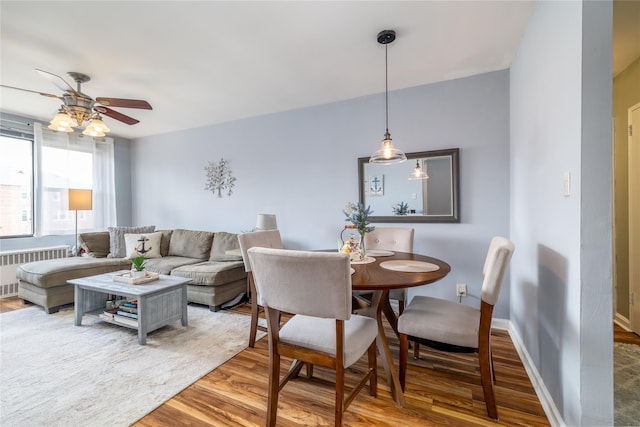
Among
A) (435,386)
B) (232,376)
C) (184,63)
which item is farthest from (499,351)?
(184,63)

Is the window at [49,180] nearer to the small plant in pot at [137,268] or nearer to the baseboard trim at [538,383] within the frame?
the small plant in pot at [137,268]

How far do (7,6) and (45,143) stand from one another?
2.94m

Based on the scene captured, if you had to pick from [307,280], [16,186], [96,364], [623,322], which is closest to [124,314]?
[96,364]

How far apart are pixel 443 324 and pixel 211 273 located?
7.80 ft

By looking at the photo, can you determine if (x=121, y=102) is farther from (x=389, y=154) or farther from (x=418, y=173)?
(x=418, y=173)

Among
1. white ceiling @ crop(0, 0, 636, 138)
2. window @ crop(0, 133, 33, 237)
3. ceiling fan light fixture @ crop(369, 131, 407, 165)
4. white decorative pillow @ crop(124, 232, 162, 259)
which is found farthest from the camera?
white decorative pillow @ crop(124, 232, 162, 259)

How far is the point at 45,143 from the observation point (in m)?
4.00

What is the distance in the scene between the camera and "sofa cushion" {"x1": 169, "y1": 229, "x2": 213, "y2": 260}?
396 cm

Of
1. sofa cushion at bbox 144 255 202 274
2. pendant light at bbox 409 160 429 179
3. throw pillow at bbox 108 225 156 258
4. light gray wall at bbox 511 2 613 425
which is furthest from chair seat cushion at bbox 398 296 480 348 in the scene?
throw pillow at bbox 108 225 156 258

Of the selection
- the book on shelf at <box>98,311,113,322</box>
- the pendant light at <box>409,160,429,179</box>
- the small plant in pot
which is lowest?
the book on shelf at <box>98,311,113,322</box>

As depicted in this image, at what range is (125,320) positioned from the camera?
252 centimetres

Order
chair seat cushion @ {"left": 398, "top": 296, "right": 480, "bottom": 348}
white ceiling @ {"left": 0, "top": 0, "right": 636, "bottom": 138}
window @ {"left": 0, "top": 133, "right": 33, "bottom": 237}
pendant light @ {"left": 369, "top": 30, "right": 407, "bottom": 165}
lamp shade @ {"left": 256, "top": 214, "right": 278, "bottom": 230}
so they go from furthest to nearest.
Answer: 1. window @ {"left": 0, "top": 133, "right": 33, "bottom": 237}
2. lamp shade @ {"left": 256, "top": 214, "right": 278, "bottom": 230}
3. pendant light @ {"left": 369, "top": 30, "right": 407, "bottom": 165}
4. white ceiling @ {"left": 0, "top": 0, "right": 636, "bottom": 138}
5. chair seat cushion @ {"left": 398, "top": 296, "right": 480, "bottom": 348}

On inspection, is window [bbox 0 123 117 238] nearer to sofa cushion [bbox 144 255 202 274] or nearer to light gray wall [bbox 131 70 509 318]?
light gray wall [bbox 131 70 509 318]

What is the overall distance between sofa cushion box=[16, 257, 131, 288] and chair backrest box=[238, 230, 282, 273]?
7.14 feet
